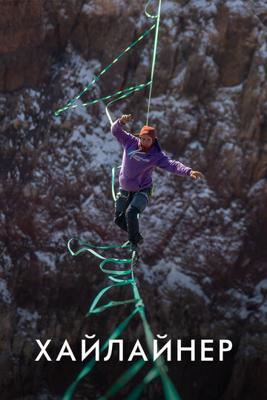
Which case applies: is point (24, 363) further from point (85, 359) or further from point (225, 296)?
point (225, 296)

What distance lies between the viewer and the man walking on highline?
5.69 m

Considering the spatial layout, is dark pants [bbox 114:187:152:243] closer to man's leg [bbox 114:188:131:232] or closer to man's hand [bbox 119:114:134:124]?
man's leg [bbox 114:188:131:232]

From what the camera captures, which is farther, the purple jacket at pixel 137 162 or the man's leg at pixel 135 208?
the man's leg at pixel 135 208

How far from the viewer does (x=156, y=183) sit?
1230 cm

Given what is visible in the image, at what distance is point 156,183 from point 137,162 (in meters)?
6.43

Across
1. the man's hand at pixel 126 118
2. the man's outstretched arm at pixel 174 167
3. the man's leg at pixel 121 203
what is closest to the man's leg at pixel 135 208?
the man's leg at pixel 121 203

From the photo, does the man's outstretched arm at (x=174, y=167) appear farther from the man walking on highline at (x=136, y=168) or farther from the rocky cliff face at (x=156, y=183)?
the rocky cliff face at (x=156, y=183)

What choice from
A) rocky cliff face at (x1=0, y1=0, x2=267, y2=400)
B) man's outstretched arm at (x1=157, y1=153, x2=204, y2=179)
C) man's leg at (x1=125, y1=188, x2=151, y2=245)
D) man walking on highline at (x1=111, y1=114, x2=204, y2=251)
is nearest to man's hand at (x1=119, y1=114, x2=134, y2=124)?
man walking on highline at (x1=111, y1=114, x2=204, y2=251)

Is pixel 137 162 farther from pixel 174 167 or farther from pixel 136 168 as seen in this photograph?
pixel 174 167

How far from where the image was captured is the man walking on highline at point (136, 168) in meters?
5.69

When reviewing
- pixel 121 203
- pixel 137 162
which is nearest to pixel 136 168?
pixel 137 162

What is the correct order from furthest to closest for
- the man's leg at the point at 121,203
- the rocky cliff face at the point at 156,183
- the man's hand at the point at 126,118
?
the rocky cliff face at the point at 156,183 < the man's leg at the point at 121,203 < the man's hand at the point at 126,118

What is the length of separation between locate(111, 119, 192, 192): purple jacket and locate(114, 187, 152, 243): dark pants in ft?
0.21

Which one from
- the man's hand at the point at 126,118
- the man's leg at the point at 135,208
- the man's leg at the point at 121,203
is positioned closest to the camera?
the man's hand at the point at 126,118
